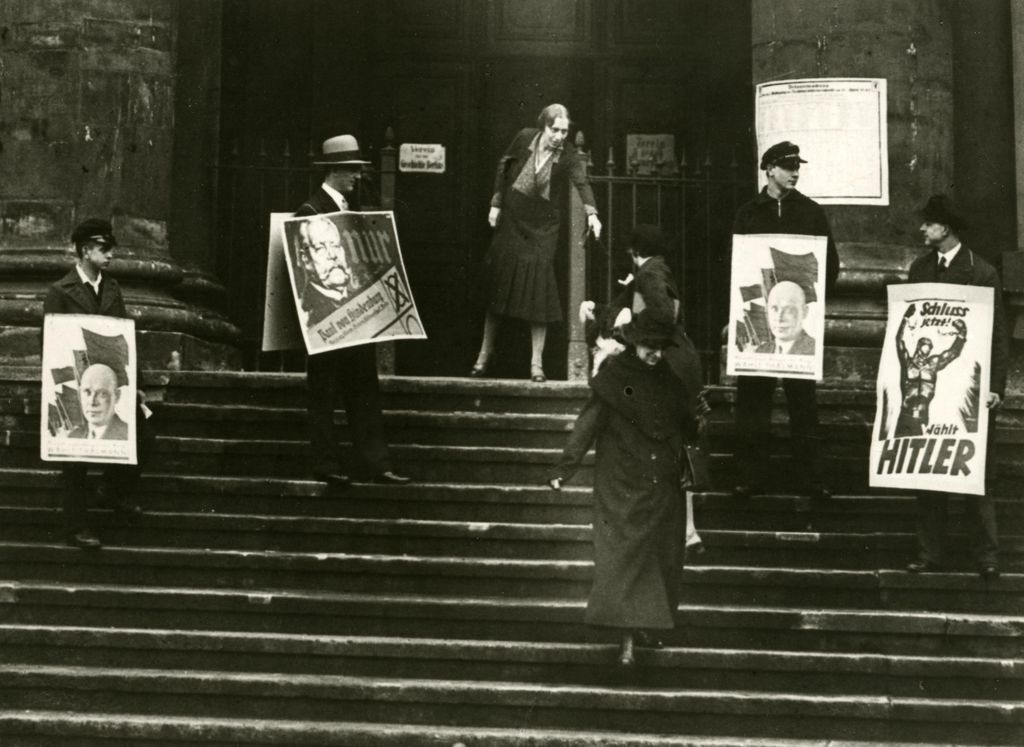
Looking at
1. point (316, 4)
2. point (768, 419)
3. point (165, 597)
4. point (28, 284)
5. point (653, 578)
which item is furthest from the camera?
point (316, 4)

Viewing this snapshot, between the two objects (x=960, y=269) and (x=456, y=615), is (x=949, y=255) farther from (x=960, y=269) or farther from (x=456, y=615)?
(x=456, y=615)

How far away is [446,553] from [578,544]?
712 millimetres

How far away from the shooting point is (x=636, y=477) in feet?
26.4

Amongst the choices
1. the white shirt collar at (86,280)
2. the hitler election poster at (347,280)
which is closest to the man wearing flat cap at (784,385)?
the hitler election poster at (347,280)

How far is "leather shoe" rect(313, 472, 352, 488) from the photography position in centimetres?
927

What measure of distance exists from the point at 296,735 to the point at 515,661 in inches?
44.2

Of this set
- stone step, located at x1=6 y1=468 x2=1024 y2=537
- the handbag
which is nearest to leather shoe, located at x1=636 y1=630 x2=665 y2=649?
the handbag

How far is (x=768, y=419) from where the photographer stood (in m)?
9.60

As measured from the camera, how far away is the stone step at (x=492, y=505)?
364 inches

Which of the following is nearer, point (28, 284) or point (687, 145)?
point (28, 284)

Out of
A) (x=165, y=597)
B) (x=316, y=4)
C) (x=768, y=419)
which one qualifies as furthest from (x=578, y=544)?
(x=316, y=4)

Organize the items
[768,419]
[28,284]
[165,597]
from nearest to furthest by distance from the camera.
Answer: [165,597], [768,419], [28,284]

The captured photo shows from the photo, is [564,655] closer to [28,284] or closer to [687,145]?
[28,284]

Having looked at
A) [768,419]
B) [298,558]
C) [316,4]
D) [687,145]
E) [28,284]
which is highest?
[316,4]
